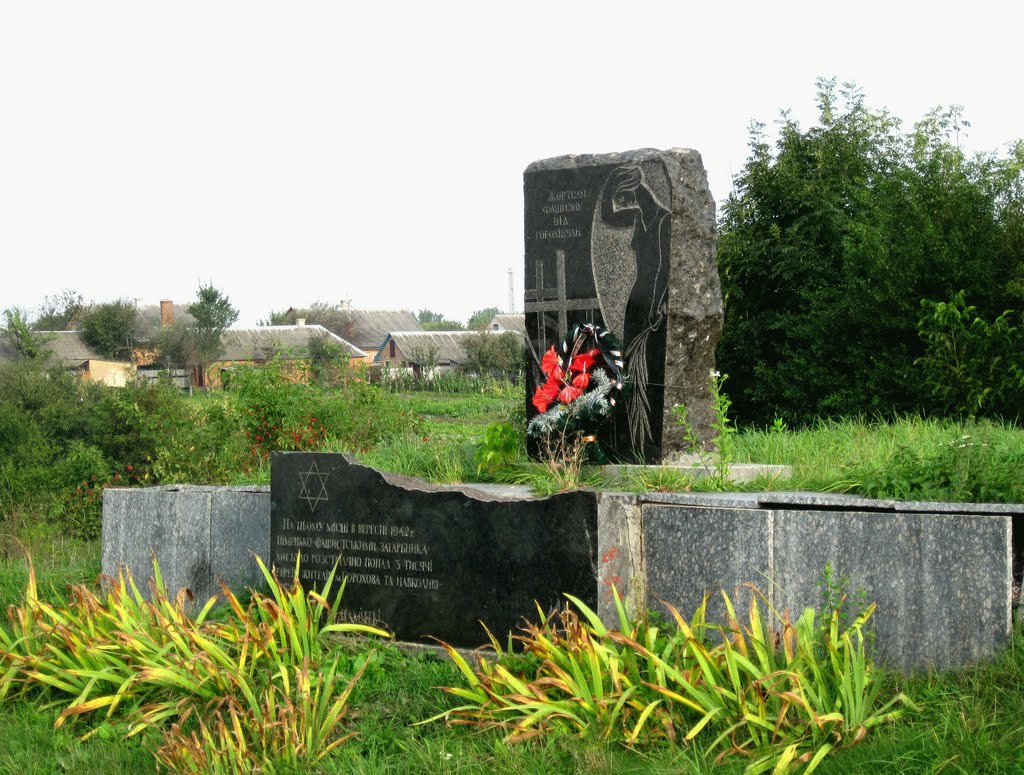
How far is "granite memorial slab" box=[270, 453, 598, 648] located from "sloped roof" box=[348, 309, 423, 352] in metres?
52.6

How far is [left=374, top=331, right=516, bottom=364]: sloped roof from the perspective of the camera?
49.7 m

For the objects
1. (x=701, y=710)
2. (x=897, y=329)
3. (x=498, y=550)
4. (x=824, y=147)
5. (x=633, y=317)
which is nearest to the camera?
(x=701, y=710)

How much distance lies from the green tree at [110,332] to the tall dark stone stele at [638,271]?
125 feet

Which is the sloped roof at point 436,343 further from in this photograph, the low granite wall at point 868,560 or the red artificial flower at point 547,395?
the low granite wall at point 868,560

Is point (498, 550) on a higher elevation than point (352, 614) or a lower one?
higher

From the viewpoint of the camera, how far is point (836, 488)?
6.20 metres

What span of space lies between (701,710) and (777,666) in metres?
0.48

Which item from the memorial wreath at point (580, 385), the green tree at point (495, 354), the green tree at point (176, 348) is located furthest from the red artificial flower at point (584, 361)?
the green tree at point (176, 348)

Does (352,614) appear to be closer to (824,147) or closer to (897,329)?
(897,329)

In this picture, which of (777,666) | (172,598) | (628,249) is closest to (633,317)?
(628,249)

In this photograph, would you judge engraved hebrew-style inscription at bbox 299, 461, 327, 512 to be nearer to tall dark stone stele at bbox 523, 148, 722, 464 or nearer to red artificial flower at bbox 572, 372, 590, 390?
red artificial flower at bbox 572, 372, 590, 390

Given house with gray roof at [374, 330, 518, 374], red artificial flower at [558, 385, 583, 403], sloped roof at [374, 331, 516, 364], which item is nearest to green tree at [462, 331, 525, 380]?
house with gray roof at [374, 330, 518, 374]

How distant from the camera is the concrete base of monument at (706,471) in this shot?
6.79 meters

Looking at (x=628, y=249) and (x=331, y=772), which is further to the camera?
(x=628, y=249)
